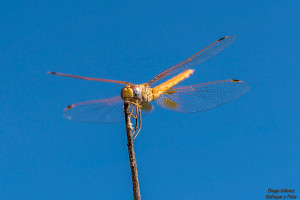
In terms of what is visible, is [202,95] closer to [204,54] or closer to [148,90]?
[204,54]

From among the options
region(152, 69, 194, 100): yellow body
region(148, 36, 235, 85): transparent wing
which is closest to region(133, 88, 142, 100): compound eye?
region(152, 69, 194, 100): yellow body

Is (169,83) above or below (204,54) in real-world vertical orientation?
below

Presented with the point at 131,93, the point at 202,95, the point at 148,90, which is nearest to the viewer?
the point at 131,93

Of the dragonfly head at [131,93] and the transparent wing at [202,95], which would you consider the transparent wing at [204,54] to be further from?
the dragonfly head at [131,93]

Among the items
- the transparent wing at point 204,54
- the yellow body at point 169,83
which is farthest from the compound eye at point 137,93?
the transparent wing at point 204,54

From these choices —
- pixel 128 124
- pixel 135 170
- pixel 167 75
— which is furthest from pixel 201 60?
pixel 135 170

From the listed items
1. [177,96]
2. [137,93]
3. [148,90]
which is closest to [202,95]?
[177,96]
